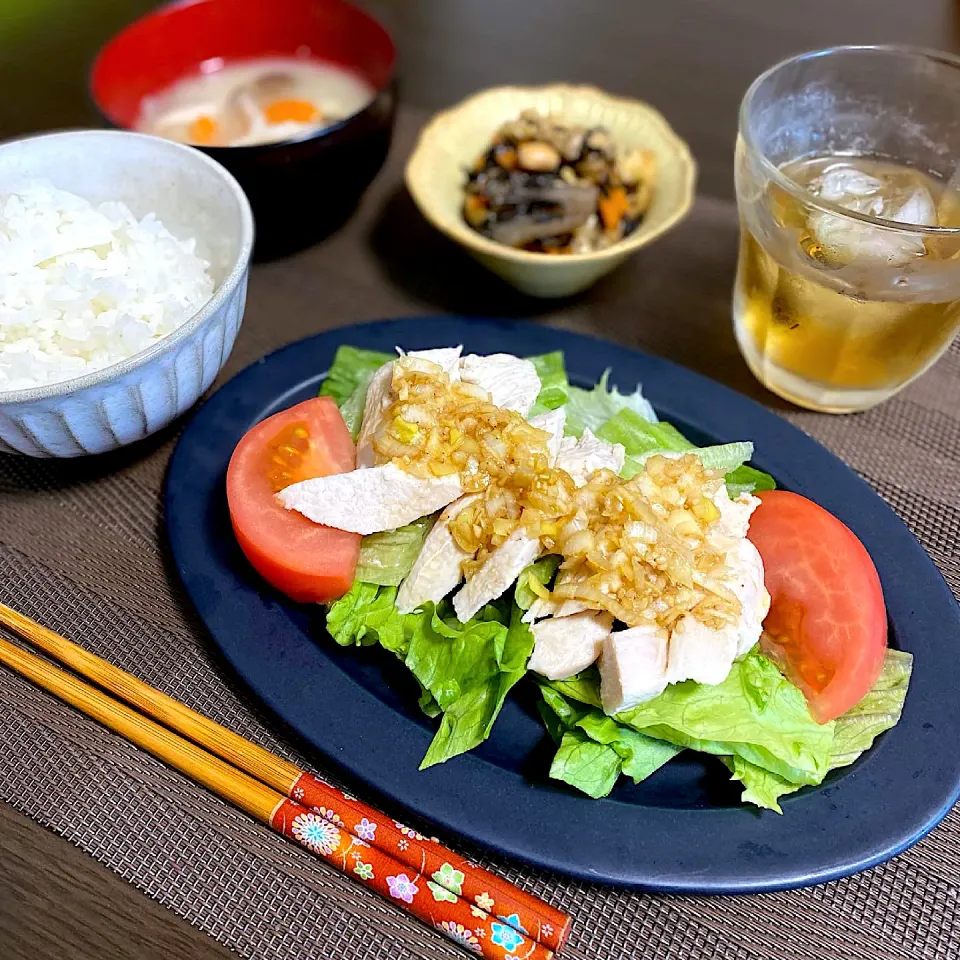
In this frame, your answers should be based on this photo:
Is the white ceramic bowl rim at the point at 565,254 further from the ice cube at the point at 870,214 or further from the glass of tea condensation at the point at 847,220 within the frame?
the ice cube at the point at 870,214

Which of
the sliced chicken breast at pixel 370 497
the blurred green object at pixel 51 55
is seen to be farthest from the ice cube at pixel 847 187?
the blurred green object at pixel 51 55

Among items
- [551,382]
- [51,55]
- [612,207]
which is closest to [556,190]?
[612,207]

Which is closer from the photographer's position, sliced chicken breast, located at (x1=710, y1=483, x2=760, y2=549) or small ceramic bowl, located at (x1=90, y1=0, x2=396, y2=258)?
sliced chicken breast, located at (x1=710, y1=483, x2=760, y2=549)

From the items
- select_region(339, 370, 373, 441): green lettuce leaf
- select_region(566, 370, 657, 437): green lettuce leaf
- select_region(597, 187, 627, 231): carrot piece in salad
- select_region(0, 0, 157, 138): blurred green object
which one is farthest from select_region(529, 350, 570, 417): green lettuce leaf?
select_region(0, 0, 157, 138): blurred green object

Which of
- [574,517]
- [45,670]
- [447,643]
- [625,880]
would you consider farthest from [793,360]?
[45,670]

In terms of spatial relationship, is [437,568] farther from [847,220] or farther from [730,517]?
[847,220]

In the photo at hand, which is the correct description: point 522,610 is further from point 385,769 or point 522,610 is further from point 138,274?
point 138,274

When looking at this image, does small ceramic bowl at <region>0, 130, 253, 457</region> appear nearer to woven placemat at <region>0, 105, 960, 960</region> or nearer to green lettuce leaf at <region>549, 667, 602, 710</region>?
woven placemat at <region>0, 105, 960, 960</region>
